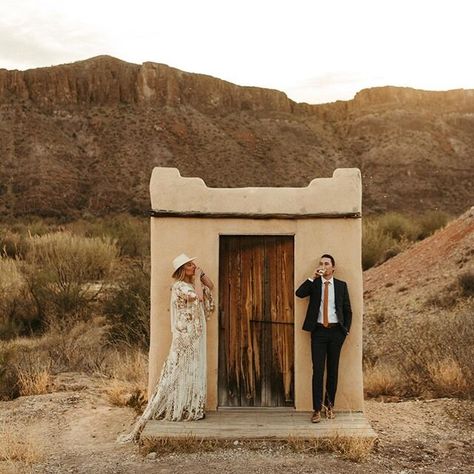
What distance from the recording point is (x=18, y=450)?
7359 mm

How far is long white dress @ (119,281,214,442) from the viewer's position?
7.77m

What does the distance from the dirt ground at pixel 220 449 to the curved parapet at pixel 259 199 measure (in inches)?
101

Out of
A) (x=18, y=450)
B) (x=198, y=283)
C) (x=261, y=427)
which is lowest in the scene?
(x=18, y=450)

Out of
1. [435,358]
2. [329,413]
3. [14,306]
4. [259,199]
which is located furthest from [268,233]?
[14,306]

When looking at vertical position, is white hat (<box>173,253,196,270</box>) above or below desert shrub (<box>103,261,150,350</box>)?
above

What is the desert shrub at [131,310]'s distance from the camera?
1399 cm

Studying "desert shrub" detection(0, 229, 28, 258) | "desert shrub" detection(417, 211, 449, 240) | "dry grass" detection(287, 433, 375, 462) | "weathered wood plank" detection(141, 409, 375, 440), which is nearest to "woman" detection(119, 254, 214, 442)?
"weathered wood plank" detection(141, 409, 375, 440)

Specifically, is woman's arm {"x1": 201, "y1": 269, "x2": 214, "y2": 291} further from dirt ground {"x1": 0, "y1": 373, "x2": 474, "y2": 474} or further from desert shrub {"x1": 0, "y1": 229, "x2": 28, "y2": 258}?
desert shrub {"x1": 0, "y1": 229, "x2": 28, "y2": 258}

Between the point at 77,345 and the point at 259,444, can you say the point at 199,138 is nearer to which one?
the point at 77,345

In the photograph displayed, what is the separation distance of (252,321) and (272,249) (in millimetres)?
866

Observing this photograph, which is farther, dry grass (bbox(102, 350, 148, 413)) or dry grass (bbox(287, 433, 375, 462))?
dry grass (bbox(102, 350, 148, 413))

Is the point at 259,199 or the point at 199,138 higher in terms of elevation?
the point at 199,138

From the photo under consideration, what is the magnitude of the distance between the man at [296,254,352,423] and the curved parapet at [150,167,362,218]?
0.66 m

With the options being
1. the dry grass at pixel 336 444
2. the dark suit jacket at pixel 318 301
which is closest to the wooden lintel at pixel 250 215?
the dark suit jacket at pixel 318 301
